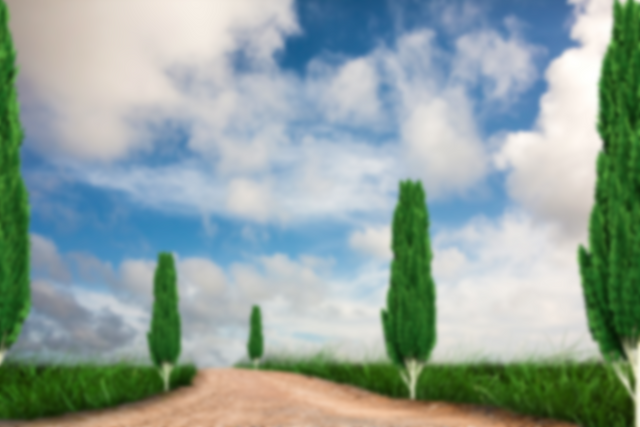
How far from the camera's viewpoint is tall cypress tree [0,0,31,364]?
9430 mm

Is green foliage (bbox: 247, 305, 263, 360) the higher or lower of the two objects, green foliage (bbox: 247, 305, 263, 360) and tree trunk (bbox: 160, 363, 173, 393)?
the higher

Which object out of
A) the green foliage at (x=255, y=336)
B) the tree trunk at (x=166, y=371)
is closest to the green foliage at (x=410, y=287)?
the tree trunk at (x=166, y=371)

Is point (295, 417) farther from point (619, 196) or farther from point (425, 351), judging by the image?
point (619, 196)

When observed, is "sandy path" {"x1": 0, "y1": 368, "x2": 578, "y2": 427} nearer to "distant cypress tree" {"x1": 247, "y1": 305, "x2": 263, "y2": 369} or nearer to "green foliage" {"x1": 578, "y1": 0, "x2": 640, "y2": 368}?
"green foliage" {"x1": 578, "y1": 0, "x2": 640, "y2": 368}

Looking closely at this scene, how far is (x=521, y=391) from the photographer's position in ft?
34.6

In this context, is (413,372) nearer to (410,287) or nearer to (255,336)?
(410,287)

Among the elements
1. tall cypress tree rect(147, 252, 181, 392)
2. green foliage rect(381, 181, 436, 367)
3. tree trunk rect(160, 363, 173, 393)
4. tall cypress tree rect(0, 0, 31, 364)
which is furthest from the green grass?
tall cypress tree rect(0, 0, 31, 364)

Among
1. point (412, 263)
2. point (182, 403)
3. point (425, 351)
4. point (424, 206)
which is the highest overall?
point (424, 206)

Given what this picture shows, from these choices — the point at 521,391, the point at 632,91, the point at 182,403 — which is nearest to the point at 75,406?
the point at 182,403

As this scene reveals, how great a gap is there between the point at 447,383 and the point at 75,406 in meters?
8.91

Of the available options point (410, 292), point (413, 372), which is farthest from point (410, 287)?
point (413, 372)

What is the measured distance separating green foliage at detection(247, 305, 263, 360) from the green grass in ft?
23.7

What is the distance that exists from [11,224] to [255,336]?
1923 centimetres

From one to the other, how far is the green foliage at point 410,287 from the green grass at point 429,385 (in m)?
Answer: 1.28
